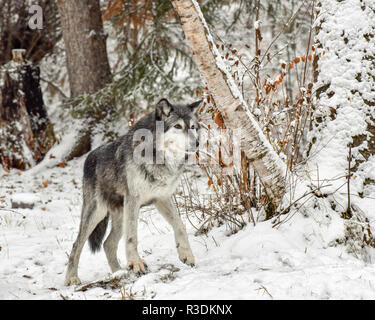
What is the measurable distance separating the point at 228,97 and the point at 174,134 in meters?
0.70

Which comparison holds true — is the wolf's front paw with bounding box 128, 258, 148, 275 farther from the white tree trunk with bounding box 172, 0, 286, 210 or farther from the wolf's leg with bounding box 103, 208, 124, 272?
the white tree trunk with bounding box 172, 0, 286, 210

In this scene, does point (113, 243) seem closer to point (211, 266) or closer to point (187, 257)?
point (187, 257)

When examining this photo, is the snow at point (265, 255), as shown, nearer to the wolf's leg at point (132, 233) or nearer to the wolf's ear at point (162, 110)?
the wolf's leg at point (132, 233)

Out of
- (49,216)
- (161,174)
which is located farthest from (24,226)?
(161,174)

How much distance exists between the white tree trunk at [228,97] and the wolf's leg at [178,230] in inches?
41.1

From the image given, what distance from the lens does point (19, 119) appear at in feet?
34.8

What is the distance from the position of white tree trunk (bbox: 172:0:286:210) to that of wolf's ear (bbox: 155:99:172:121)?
0.49 meters

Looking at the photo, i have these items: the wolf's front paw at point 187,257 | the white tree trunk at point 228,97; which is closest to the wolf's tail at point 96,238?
the wolf's front paw at point 187,257

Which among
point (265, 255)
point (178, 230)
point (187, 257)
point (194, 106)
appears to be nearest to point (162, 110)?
point (194, 106)

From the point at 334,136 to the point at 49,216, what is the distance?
5.11 m

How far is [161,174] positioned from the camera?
4320 mm

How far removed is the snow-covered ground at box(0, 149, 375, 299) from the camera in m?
3.25

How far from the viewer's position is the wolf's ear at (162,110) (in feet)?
14.2

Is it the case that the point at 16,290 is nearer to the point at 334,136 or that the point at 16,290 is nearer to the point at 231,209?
the point at 231,209
